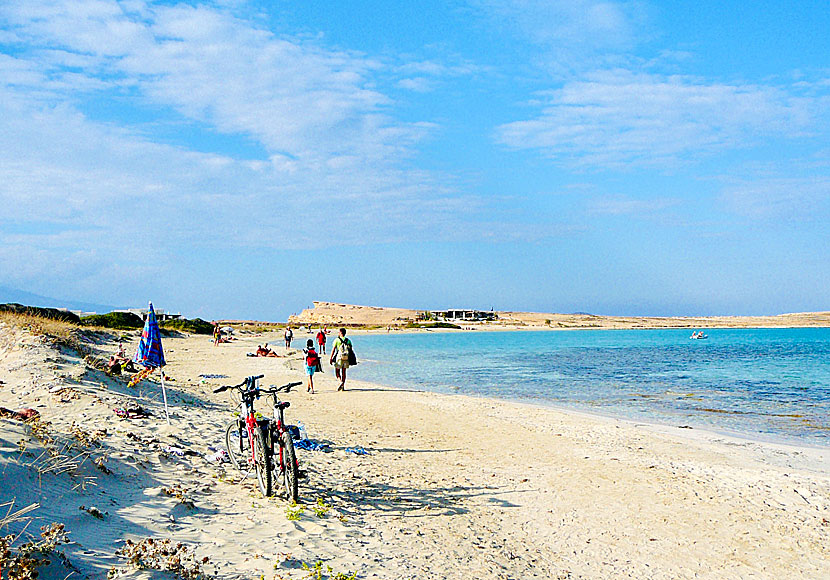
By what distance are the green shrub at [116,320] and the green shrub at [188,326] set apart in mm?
4556

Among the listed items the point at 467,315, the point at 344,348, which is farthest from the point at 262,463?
the point at 467,315

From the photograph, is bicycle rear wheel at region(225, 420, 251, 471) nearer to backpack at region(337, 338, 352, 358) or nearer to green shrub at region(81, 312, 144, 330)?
backpack at region(337, 338, 352, 358)

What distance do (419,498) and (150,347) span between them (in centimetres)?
647

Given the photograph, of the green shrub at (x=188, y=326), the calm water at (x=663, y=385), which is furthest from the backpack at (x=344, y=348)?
the green shrub at (x=188, y=326)

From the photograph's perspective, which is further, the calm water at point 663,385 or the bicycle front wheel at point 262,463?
the calm water at point 663,385

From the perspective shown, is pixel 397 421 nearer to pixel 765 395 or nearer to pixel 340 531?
pixel 340 531

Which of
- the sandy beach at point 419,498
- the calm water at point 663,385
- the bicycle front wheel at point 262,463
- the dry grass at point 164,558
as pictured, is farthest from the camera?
the calm water at point 663,385

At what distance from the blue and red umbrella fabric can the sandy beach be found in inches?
38.4

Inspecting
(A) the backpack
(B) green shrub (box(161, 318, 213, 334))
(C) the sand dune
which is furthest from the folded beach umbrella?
(C) the sand dune

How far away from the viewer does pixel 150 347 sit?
11.5m

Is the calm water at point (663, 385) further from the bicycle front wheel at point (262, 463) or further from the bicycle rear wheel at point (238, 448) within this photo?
the bicycle front wheel at point (262, 463)

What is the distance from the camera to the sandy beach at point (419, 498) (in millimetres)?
5828

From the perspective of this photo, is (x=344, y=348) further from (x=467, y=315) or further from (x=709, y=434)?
(x=467, y=315)

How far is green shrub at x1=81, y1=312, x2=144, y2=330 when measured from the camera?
52219 millimetres
